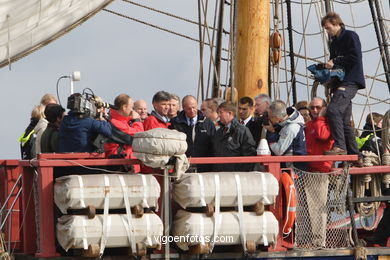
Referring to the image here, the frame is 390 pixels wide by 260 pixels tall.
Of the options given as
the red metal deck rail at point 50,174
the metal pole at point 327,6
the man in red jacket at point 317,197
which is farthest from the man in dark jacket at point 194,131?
the metal pole at point 327,6

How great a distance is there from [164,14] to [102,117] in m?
7.53

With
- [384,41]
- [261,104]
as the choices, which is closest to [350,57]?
[261,104]

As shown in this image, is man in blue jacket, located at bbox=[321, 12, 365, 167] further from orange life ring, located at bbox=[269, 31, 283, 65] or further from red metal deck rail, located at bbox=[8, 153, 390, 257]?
orange life ring, located at bbox=[269, 31, 283, 65]

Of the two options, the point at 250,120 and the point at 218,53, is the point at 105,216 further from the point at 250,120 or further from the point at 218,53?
the point at 218,53

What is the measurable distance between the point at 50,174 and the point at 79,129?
23.9 inches

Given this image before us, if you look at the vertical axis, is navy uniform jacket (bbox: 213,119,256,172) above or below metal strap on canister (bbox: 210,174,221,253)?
above

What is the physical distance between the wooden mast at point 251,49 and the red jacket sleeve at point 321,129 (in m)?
3.13

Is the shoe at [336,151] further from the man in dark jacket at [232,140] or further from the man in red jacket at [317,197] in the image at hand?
the man in dark jacket at [232,140]

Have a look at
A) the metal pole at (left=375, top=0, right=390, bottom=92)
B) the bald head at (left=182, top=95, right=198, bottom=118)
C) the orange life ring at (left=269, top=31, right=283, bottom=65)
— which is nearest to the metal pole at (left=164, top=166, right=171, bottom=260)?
the bald head at (left=182, top=95, right=198, bottom=118)

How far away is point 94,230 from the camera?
10750mm

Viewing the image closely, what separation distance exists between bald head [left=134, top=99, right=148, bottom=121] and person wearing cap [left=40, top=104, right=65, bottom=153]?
1438 millimetres

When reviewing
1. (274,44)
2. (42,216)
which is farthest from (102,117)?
(274,44)

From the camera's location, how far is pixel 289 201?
11.6 metres

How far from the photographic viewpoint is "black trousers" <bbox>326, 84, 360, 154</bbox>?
40.3 ft
